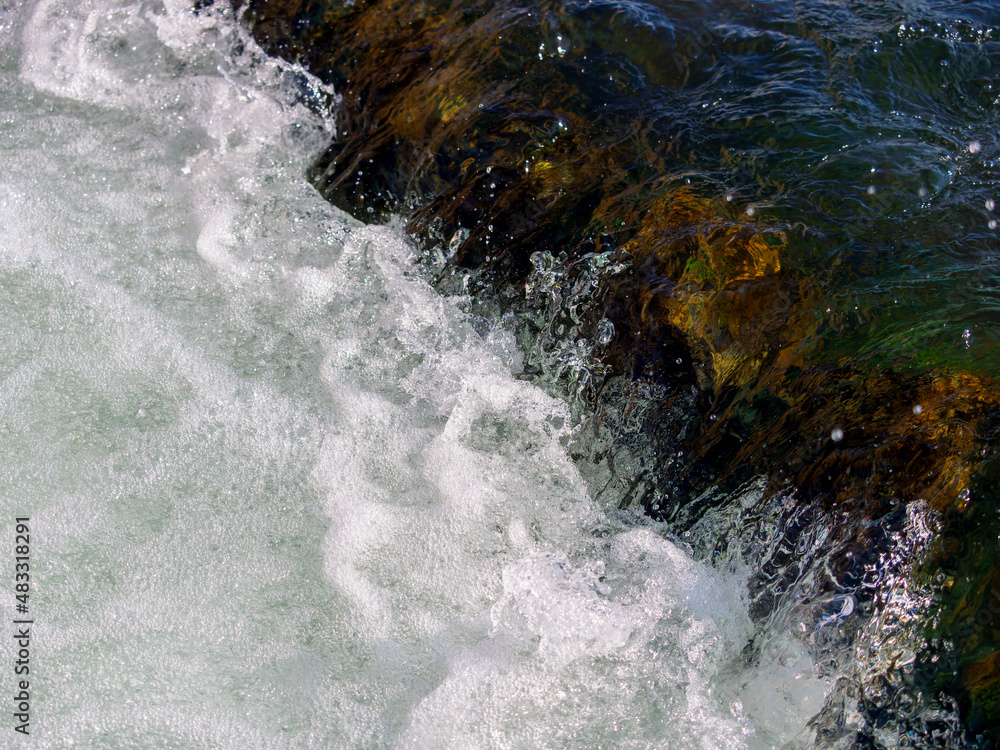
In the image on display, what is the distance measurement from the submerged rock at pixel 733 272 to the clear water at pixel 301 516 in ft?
0.53

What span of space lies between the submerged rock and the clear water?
0.16 meters

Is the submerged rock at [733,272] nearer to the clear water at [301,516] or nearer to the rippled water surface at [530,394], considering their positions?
the rippled water surface at [530,394]

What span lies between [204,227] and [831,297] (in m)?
2.13

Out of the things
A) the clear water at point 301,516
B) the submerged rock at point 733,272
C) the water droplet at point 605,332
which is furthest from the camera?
the water droplet at point 605,332

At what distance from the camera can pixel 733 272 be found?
2.35 meters

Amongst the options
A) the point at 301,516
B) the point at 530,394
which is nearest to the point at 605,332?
the point at 530,394

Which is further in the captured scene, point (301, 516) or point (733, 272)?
point (733, 272)

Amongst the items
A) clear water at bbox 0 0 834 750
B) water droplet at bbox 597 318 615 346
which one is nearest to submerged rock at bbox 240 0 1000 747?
water droplet at bbox 597 318 615 346

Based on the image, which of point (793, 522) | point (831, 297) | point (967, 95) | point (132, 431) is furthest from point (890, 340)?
point (132, 431)

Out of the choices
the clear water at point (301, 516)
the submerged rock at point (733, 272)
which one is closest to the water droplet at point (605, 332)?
the submerged rock at point (733, 272)

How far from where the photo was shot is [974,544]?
1.78 meters

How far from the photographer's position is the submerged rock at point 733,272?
1823 millimetres

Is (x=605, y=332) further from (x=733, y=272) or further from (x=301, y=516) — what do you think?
(x=301, y=516)

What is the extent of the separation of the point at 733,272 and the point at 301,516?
1.42 meters
